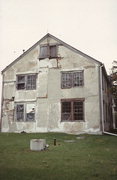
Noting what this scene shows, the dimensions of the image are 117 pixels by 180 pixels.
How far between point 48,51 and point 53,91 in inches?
166

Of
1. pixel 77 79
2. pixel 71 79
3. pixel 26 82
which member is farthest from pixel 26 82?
pixel 77 79

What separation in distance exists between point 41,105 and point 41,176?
14.8 m

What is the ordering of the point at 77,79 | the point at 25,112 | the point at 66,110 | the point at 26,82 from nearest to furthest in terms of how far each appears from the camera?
the point at 66,110
the point at 77,79
the point at 25,112
the point at 26,82

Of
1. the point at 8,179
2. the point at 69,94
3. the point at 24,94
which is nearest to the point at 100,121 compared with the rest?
the point at 69,94

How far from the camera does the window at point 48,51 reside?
2162 cm

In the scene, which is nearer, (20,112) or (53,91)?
(53,91)

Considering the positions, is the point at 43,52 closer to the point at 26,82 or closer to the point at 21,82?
the point at 26,82

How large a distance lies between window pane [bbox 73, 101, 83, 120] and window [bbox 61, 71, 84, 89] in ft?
5.82

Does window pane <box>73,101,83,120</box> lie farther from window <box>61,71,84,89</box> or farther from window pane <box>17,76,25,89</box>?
window pane <box>17,76,25,89</box>

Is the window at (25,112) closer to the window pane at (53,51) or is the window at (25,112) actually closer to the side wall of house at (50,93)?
the side wall of house at (50,93)

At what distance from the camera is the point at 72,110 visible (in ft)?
65.1

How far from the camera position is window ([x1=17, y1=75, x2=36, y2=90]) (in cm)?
2170

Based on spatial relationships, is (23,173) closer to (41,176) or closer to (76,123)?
(41,176)

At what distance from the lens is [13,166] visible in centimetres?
725
